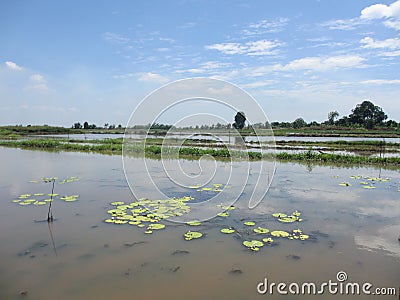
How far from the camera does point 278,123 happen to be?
2279 inches

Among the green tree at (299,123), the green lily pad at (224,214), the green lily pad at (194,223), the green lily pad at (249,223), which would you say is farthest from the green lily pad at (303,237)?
the green tree at (299,123)

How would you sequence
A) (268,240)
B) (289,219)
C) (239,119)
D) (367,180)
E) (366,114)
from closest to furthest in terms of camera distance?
(268,240) → (289,219) → (367,180) → (239,119) → (366,114)

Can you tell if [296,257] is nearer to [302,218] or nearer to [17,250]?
[302,218]

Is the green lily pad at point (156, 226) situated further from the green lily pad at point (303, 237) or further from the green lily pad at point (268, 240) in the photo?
the green lily pad at point (303, 237)

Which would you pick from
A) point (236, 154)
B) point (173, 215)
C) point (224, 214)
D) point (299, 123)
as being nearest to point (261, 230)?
point (224, 214)

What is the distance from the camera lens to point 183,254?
4.66 m

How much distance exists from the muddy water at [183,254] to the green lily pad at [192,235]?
0.11 m

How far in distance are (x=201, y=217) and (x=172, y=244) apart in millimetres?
1535

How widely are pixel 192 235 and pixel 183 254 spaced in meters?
0.73

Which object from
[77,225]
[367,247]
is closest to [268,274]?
[367,247]

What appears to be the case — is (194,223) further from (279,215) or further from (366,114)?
(366,114)

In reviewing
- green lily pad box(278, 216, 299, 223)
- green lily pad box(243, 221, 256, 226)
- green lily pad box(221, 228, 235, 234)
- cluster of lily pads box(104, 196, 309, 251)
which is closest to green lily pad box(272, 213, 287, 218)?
cluster of lily pads box(104, 196, 309, 251)

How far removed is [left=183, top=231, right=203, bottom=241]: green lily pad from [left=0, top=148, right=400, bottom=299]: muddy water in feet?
0.35

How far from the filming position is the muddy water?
12.5ft
